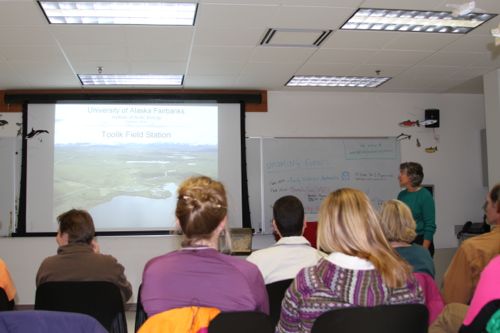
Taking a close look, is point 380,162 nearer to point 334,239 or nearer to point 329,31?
point 329,31

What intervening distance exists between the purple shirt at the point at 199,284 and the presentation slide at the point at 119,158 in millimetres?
4036

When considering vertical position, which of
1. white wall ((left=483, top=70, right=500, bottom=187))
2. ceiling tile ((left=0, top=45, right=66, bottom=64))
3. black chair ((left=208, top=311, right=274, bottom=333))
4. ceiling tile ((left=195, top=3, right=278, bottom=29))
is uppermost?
ceiling tile ((left=195, top=3, right=278, bottom=29))

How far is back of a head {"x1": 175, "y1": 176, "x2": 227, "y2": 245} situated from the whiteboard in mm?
4096

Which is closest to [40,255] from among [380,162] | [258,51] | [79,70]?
[79,70]

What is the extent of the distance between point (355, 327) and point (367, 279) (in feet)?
0.58

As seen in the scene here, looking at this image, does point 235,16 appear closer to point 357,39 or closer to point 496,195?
point 357,39

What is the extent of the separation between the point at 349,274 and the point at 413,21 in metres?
2.96

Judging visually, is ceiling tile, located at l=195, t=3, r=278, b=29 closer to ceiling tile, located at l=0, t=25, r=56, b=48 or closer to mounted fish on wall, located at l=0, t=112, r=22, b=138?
ceiling tile, located at l=0, t=25, r=56, b=48

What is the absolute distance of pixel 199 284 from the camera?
1544 mm

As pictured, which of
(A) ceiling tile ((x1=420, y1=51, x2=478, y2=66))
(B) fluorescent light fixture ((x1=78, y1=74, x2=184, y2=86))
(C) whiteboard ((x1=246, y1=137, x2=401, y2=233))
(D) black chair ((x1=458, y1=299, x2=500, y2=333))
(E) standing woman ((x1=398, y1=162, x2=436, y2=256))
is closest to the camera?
(D) black chair ((x1=458, y1=299, x2=500, y2=333))

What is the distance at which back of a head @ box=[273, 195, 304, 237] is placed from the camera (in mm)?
2584

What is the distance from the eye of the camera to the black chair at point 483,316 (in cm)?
143

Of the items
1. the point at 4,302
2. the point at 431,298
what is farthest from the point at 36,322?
the point at 431,298

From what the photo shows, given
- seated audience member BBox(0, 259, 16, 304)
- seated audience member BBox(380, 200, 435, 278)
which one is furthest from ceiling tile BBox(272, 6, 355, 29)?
seated audience member BBox(0, 259, 16, 304)
